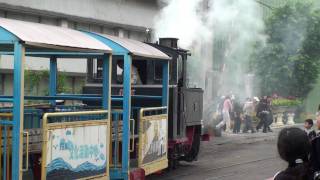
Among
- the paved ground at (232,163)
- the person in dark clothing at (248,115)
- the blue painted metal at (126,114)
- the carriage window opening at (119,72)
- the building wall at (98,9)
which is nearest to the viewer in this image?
the blue painted metal at (126,114)

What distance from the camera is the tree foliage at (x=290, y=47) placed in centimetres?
3012

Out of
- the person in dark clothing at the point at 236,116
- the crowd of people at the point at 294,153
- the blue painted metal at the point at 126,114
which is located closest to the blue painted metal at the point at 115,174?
the blue painted metal at the point at 126,114

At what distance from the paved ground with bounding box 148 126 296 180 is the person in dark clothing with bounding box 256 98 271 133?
405cm

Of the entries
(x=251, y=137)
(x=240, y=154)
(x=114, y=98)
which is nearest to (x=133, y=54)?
(x=114, y=98)

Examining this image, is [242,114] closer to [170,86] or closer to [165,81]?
[170,86]

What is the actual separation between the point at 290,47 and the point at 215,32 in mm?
9053

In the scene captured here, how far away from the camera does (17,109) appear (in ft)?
19.7

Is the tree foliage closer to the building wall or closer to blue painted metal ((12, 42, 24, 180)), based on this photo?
the building wall

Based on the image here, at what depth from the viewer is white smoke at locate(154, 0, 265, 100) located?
17156 millimetres

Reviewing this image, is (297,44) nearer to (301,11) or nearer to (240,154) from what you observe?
(301,11)

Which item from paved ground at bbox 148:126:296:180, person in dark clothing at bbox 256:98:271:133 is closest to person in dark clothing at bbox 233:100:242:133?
person in dark clothing at bbox 256:98:271:133

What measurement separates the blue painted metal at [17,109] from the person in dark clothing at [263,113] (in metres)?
19.4

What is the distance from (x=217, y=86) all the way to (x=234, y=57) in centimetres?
246

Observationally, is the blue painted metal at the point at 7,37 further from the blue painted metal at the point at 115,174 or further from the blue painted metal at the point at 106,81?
the blue painted metal at the point at 115,174
